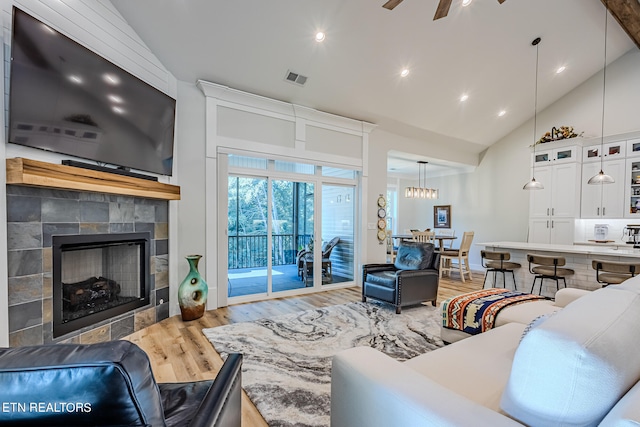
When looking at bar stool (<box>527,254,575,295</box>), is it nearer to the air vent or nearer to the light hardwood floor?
the light hardwood floor

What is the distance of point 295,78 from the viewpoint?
4.29m

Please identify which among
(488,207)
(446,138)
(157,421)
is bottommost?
(157,421)

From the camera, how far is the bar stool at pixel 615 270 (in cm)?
341

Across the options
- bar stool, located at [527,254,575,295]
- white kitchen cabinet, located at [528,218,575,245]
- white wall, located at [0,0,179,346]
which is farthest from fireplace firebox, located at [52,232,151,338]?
white kitchen cabinet, located at [528,218,575,245]

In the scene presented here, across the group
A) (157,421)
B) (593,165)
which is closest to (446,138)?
(593,165)

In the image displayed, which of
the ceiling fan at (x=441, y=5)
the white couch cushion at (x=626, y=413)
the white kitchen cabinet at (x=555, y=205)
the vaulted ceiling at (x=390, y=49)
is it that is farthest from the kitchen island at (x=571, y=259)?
the white couch cushion at (x=626, y=413)

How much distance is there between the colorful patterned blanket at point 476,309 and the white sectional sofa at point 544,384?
1260 mm

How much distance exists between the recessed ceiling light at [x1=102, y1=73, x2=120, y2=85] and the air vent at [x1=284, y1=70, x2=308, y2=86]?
6.77 feet

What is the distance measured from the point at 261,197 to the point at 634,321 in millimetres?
4223

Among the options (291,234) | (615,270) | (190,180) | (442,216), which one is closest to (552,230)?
(442,216)

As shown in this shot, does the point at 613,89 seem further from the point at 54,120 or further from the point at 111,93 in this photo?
the point at 54,120

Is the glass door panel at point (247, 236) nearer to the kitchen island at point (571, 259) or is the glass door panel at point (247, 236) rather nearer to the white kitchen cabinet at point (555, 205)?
the kitchen island at point (571, 259)

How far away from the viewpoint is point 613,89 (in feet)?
19.1

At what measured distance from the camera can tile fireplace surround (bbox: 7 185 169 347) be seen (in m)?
2.29
